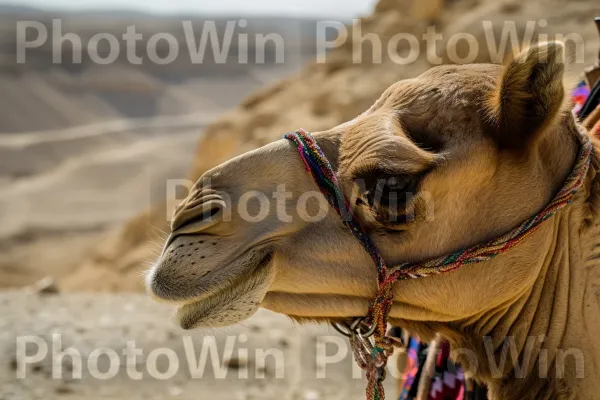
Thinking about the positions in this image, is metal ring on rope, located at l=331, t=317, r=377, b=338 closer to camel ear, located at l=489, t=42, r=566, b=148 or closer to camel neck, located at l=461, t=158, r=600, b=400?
camel neck, located at l=461, t=158, r=600, b=400

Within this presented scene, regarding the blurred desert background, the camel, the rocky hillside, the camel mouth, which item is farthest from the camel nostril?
the rocky hillside

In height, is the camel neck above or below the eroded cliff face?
below

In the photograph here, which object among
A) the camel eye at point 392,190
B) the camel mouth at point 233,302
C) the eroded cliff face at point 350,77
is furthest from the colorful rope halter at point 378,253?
the eroded cliff face at point 350,77

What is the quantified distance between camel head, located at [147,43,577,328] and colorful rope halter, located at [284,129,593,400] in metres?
0.02

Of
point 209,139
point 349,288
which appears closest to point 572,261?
point 349,288

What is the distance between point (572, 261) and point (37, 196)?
80.4 ft

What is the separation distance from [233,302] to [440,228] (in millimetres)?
490

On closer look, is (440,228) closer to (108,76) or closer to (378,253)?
(378,253)

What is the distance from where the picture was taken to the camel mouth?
172 centimetres

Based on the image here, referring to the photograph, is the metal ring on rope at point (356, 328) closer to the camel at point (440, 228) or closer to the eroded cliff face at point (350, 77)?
the camel at point (440, 228)

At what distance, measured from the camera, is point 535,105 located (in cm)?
172

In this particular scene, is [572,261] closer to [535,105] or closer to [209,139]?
[535,105]

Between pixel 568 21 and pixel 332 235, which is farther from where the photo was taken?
pixel 568 21

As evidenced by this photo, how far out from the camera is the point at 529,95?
171 cm
